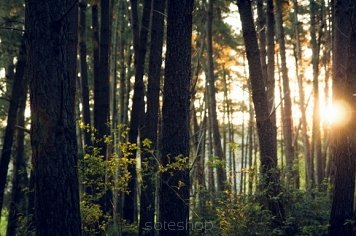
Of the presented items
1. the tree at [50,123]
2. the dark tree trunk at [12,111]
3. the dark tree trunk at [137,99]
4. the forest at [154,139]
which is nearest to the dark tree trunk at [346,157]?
the forest at [154,139]

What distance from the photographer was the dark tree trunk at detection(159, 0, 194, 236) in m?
7.24

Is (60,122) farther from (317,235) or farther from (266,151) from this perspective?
(317,235)

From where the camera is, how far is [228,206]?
9016 millimetres

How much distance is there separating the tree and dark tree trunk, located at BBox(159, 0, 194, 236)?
6.83 ft

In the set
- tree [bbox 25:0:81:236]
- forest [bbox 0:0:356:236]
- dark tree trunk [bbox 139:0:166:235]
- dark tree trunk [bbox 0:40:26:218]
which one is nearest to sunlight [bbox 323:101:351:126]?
forest [bbox 0:0:356:236]

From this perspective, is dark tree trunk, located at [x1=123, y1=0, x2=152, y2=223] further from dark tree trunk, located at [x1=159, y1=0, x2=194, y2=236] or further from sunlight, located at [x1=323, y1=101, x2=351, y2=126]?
sunlight, located at [x1=323, y1=101, x2=351, y2=126]

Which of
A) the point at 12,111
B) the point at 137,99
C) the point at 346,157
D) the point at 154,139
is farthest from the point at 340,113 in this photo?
the point at 12,111

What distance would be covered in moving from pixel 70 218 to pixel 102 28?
6.77m

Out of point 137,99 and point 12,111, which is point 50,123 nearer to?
point 137,99

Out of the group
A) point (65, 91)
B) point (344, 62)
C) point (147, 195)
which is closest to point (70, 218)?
point (65, 91)

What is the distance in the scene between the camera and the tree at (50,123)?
536 cm

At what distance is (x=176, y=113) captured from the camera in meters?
7.28

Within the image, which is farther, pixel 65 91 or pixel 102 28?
pixel 102 28

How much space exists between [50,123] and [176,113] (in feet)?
7.73
